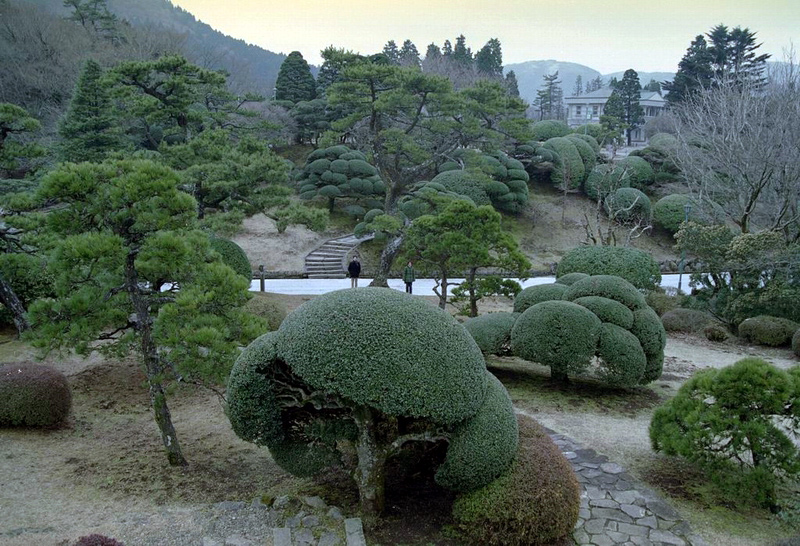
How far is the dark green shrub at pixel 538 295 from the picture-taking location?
10398 millimetres

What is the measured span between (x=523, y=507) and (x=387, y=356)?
1.75m

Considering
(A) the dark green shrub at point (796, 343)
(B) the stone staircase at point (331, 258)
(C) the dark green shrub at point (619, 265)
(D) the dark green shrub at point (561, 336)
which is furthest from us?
(B) the stone staircase at point (331, 258)

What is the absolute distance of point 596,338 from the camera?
8.72m

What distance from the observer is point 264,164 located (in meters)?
13.2

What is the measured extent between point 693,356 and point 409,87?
30.3ft

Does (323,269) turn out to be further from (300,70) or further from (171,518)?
(300,70)

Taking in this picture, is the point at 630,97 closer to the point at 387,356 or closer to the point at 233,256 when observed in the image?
the point at 233,256

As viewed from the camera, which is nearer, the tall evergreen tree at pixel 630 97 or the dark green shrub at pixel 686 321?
the dark green shrub at pixel 686 321

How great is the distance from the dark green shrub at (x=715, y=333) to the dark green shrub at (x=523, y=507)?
10162mm

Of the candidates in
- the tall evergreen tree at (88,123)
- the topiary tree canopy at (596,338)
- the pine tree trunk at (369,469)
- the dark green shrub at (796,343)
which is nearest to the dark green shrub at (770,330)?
the dark green shrub at (796,343)

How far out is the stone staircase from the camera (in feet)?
63.2

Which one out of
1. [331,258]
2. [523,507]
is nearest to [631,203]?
[331,258]

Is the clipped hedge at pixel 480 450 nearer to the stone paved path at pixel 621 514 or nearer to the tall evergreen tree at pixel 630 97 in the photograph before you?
the stone paved path at pixel 621 514

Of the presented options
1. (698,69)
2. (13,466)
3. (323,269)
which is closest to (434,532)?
(13,466)
